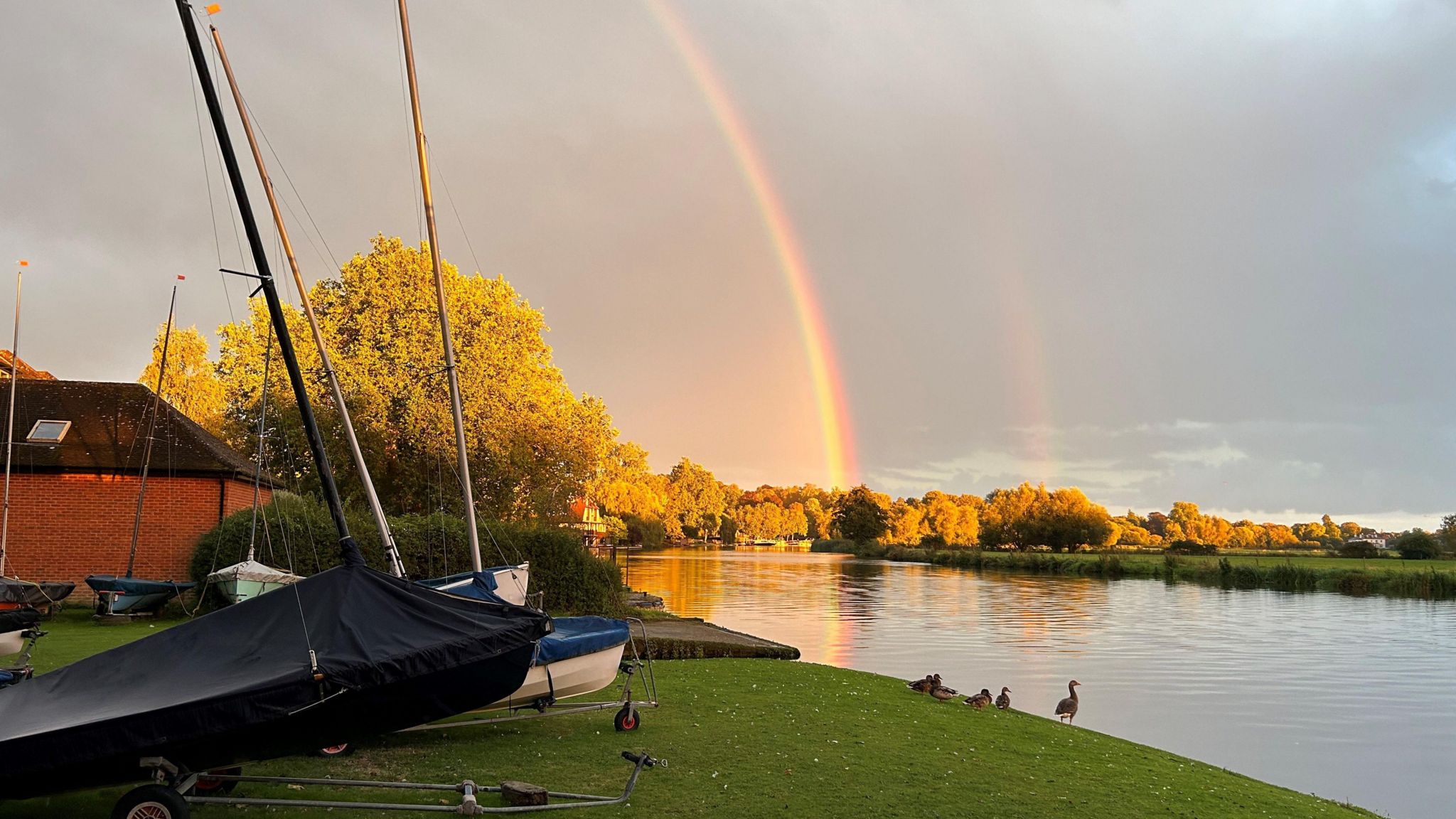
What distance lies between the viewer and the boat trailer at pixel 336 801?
21.8ft

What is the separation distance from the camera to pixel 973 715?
13961mm

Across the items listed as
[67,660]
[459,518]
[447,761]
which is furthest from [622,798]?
[459,518]

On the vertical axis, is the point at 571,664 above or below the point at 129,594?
above

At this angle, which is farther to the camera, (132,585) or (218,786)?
(132,585)

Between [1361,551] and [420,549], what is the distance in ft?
266

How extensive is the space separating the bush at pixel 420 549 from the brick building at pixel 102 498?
2083 millimetres

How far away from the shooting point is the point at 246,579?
21.0 m

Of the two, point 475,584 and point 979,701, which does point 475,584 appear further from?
point 979,701

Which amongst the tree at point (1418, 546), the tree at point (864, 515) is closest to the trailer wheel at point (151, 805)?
the tree at point (1418, 546)

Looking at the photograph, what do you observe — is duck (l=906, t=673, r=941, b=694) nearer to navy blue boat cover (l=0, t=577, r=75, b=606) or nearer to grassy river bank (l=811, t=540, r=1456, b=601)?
navy blue boat cover (l=0, t=577, r=75, b=606)

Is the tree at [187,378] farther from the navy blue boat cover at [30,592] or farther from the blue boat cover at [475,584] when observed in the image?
the blue boat cover at [475,584]

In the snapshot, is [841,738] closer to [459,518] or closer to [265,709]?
[265,709]

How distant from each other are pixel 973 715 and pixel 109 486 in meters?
22.7

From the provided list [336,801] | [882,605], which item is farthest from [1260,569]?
[336,801]
